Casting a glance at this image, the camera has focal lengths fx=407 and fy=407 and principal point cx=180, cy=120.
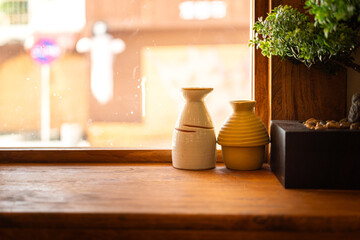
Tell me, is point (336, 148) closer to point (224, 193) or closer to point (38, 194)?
point (224, 193)

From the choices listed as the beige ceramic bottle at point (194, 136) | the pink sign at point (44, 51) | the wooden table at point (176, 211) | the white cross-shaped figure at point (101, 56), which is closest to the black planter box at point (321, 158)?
the wooden table at point (176, 211)

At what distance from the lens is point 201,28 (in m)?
1.73

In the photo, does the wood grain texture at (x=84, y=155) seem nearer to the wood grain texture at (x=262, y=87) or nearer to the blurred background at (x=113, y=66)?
the blurred background at (x=113, y=66)

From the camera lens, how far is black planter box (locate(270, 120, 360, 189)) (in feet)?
3.89

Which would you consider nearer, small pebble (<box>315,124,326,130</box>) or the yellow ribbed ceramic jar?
small pebble (<box>315,124,326,130</box>)

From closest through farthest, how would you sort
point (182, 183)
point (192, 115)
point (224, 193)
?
1. point (224, 193)
2. point (182, 183)
3. point (192, 115)

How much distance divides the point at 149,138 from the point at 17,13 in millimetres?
791

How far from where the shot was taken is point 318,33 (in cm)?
126

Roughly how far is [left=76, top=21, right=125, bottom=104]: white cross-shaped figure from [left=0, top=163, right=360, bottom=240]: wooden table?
1.89ft

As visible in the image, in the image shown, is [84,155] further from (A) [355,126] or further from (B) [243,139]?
(A) [355,126]

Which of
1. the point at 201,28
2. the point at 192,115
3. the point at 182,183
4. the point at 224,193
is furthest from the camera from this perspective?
the point at 201,28

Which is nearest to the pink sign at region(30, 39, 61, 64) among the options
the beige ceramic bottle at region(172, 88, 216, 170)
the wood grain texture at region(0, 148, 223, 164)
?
the wood grain texture at region(0, 148, 223, 164)

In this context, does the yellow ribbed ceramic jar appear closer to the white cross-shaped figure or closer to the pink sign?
the white cross-shaped figure

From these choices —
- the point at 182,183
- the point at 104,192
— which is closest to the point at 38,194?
the point at 104,192
